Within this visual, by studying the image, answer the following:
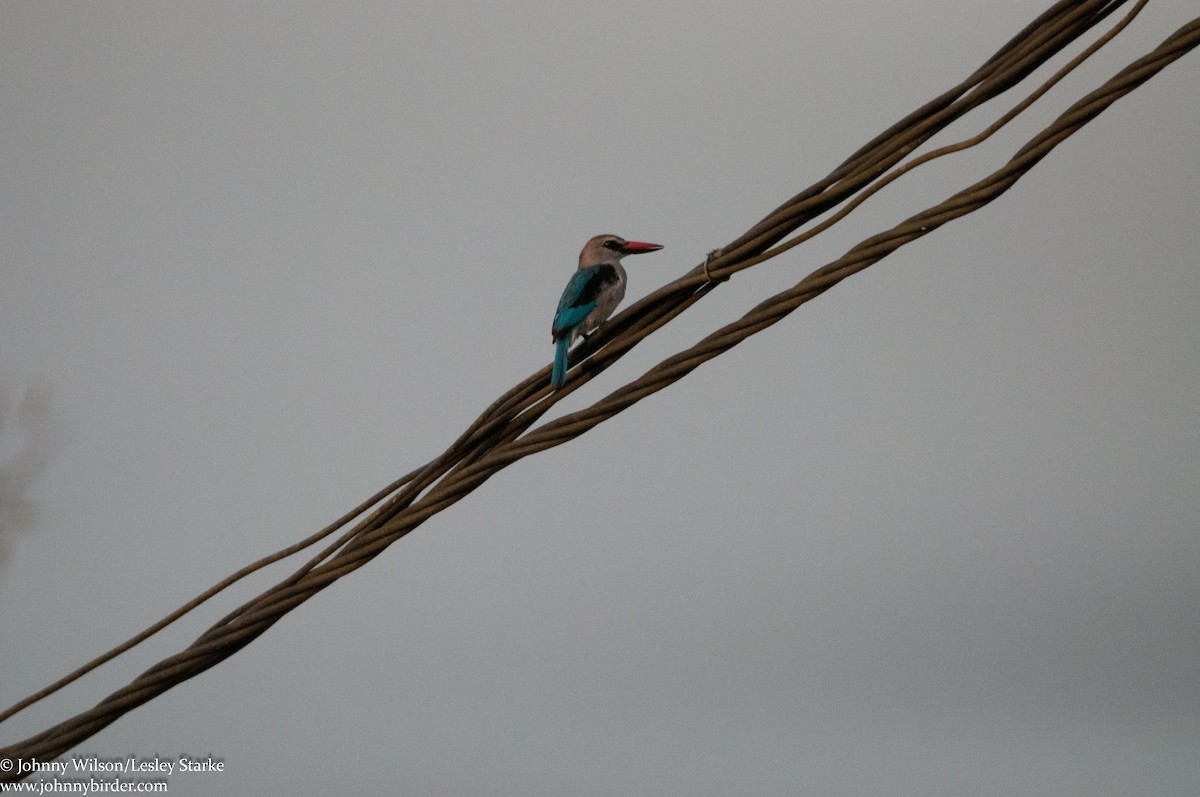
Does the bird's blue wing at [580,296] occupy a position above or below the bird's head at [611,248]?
below

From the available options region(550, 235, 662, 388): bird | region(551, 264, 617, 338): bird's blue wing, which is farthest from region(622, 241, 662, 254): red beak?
region(551, 264, 617, 338): bird's blue wing

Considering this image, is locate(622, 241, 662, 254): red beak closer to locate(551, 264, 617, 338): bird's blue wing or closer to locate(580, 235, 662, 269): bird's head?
locate(580, 235, 662, 269): bird's head

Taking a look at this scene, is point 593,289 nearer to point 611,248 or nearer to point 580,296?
point 580,296

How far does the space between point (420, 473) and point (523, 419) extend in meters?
0.13

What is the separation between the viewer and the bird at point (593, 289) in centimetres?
205

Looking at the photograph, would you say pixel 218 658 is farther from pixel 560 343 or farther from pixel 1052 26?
pixel 1052 26

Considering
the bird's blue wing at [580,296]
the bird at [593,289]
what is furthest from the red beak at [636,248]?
the bird's blue wing at [580,296]

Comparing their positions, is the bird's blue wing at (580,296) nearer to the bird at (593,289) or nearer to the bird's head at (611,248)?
the bird at (593,289)

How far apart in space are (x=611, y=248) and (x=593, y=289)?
29 centimetres

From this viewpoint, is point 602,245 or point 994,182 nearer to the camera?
point 994,182

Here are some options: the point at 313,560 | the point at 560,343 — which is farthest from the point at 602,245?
the point at 313,560

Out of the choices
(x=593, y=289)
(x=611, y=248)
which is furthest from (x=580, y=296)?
(x=611, y=248)

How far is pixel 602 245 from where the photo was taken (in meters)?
2.42

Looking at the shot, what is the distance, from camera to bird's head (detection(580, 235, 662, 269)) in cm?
241
